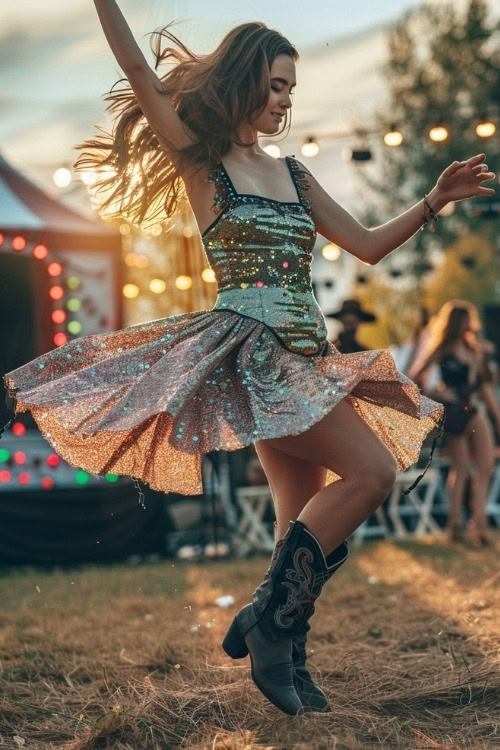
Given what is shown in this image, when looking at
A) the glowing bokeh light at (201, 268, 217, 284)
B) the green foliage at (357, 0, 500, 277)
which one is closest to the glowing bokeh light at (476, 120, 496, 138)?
the glowing bokeh light at (201, 268, 217, 284)

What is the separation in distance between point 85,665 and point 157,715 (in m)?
0.88

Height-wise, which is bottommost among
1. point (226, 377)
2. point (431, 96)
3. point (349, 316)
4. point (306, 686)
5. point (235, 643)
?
point (306, 686)

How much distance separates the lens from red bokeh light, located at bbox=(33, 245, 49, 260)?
9.27 m

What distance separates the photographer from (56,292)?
373 inches

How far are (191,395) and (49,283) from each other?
267 inches

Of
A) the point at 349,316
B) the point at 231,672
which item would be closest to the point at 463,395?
the point at 349,316

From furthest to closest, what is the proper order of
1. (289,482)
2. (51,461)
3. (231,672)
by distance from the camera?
(51,461) < (231,672) < (289,482)

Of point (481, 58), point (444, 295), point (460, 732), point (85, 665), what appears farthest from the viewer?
point (444, 295)

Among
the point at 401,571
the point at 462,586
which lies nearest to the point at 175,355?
the point at 462,586

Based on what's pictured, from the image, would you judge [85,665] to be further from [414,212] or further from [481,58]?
[481,58]

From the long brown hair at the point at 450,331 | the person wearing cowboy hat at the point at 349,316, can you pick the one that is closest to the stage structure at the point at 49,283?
the person wearing cowboy hat at the point at 349,316

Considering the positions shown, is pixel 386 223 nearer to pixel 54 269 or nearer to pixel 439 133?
pixel 54 269

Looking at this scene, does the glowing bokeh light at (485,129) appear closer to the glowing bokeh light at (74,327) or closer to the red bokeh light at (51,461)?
the glowing bokeh light at (74,327)

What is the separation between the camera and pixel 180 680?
12.3 feet
